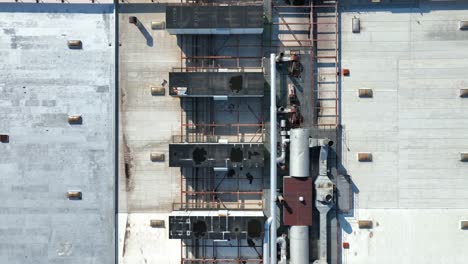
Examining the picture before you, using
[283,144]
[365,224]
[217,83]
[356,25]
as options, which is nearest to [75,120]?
[217,83]

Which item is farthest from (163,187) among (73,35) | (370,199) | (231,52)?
(370,199)

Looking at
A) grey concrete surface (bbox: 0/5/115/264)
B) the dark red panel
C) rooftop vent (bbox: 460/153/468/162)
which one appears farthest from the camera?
grey concrete surface (bbox: 0/5/115/264)

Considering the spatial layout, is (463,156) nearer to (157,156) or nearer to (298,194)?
(298,194)

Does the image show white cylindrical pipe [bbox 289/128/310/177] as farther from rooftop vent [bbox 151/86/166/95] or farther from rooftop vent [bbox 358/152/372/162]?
rooftop vent [bbox 151/86/166/95]

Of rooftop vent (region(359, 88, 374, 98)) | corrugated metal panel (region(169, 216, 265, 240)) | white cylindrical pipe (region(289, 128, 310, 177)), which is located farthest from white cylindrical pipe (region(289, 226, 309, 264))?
rooftop vent (region(359, 88, 374, 98))

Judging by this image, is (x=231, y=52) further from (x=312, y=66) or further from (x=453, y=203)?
(x=453, y=203)

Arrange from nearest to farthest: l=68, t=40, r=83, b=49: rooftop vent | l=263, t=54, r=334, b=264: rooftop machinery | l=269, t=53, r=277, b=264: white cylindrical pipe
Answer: l=269, t=53, r=277, b=264: white cylindrical pipe, l=263, t=54, r=334, b=264: rooftop machinery, l=68, t=40, r=83, b=49: rooftop vent

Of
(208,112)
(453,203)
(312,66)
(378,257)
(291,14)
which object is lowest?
(378,257)

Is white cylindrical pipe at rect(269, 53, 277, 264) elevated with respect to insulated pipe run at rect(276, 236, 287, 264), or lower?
elevated
